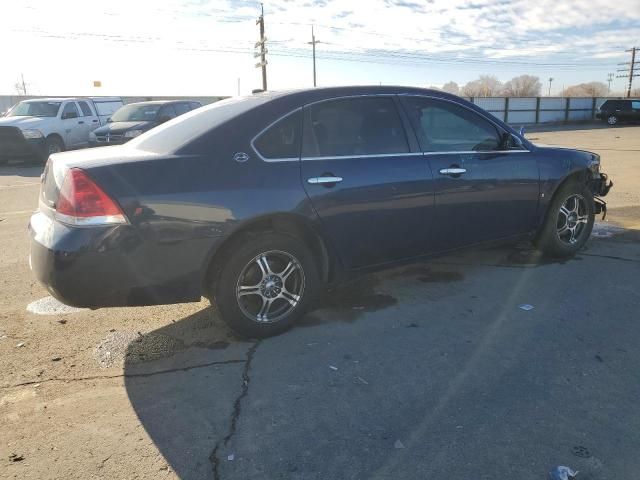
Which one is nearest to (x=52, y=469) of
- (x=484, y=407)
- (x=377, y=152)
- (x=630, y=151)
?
(x=484, y=407)

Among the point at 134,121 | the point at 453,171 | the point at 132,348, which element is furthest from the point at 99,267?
the point at 134,121

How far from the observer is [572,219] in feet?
18.1

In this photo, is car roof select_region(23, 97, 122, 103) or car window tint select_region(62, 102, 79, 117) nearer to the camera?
car window tint select_region(62, 102, 79, 117)

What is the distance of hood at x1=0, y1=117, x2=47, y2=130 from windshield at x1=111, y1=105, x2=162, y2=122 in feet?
6.60

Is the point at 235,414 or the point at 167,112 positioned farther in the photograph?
the point at 167,112

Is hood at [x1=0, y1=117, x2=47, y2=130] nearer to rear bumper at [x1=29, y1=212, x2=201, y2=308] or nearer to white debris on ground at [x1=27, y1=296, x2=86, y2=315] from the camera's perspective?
white debris on ground at [x1=27, y1=296, x2=86, y2=315]

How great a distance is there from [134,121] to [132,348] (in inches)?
513

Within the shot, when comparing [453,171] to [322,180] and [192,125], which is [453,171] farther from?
[192,125]

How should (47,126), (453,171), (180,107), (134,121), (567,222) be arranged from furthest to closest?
(180,107)
(47,126)
(134,121)
(567,222)
(453,171)

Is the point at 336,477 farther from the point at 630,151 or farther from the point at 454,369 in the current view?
the point at 630,151

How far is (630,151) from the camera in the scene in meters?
17.7

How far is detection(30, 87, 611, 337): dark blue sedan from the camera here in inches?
124

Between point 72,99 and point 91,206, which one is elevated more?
point 72,99

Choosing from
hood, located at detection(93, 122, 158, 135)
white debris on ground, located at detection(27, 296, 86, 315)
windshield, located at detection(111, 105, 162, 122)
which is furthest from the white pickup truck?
white debris on ground, located at detection(27, 296, 86, 315)
